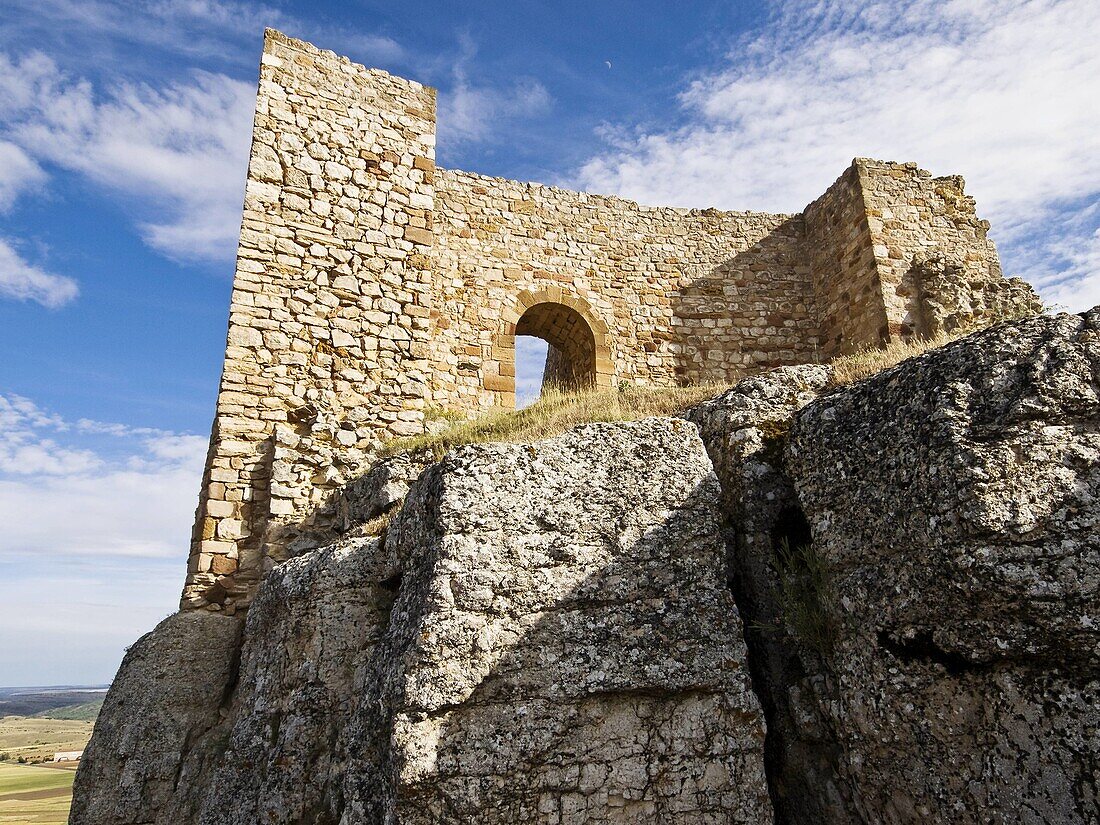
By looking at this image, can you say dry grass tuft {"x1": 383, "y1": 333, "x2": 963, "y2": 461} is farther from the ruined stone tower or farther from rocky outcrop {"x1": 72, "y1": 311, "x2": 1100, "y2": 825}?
rocky outcrop {"x1": 72, "y1": 311, "x2": 1100, "y2": 825}

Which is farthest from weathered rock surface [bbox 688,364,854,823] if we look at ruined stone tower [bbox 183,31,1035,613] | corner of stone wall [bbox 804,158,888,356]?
corner of stone wall [bbox 804,158,888,356]

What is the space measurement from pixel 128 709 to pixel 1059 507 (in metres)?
6.00

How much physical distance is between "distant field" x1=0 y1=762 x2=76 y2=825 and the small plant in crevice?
232 inches

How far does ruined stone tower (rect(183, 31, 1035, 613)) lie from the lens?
6.39m

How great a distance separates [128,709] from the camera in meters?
5.01

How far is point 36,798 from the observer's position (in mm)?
9672

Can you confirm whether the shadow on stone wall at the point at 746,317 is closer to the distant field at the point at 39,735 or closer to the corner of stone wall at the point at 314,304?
the corner of stone wall at the point at 314,304

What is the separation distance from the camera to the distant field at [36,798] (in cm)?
750

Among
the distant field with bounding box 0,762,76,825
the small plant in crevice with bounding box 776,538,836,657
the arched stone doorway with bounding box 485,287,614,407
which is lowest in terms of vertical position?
the distant field with bounding box 0,762,76,825

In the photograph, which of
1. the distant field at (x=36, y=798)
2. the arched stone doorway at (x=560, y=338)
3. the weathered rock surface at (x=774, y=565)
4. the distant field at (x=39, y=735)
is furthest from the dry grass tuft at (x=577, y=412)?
the distant field at (x=39, y=735)

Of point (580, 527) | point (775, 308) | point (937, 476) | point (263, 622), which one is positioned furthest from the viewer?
point (775, 308)

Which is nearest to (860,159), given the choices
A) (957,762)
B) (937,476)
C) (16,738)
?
(937,476)

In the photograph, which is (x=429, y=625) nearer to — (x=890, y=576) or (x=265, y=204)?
(x=890, y=576)

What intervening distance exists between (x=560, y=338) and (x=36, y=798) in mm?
10375
